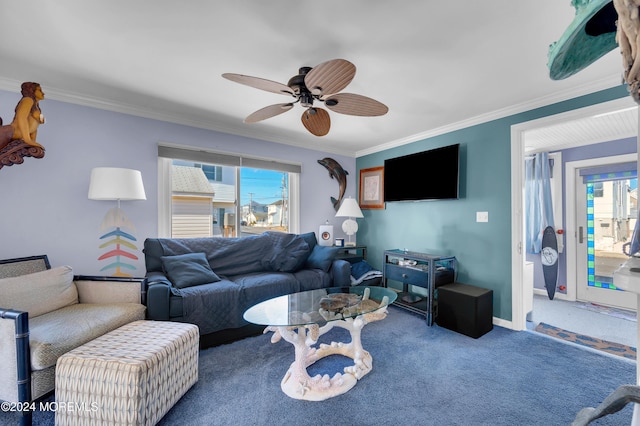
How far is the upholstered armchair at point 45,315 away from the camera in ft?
4.84

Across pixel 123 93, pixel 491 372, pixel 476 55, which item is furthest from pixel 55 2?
pixel 491 372

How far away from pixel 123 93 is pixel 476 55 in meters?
3.03

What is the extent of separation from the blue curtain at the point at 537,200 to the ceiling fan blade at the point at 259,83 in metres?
3.98

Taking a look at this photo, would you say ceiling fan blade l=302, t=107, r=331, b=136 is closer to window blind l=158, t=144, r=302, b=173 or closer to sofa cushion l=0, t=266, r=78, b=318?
window blind l=158, t=144, r=302, b=173

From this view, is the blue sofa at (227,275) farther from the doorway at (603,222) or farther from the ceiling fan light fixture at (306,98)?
the doorway at (603,222)

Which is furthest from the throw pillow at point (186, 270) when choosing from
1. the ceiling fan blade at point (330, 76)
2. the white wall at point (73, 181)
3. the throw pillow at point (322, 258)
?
the ceiling fan blade at point (330, 76)

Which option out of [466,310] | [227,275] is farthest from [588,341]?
[227,275]

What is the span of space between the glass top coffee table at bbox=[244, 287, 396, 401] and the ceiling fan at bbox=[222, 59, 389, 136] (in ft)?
4.97

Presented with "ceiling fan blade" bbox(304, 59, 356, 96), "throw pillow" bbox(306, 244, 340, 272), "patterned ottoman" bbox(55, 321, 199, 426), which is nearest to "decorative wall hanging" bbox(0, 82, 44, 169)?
"patterned ottoman" bbox(55, 321, 199, 426)

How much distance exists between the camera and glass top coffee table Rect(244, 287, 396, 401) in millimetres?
1829

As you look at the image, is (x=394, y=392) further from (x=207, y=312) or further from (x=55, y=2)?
(x=55, y=2)

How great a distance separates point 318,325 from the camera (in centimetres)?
202

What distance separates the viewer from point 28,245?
2.42 meters

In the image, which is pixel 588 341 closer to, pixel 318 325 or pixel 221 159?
pixel 318 325
